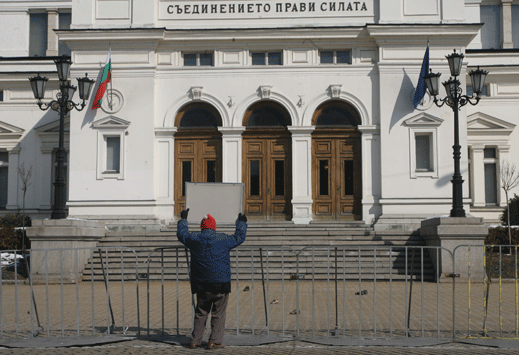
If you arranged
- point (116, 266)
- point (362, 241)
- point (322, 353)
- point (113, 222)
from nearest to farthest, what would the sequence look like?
point (322, 353), point (116, 266), point (362, 241), point (113, 222)

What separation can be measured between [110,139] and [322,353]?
16.7 metres

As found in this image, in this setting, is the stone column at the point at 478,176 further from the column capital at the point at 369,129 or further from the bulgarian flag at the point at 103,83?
the bulgarian flag at the point at 103,83

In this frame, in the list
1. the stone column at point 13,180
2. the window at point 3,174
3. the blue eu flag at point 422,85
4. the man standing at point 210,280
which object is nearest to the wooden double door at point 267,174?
the blue eu flag at point 422,85

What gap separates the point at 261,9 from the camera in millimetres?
23453

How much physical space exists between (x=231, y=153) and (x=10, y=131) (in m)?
12.0

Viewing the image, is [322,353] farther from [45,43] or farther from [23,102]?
[45,43]

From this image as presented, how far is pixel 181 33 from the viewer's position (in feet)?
75.5

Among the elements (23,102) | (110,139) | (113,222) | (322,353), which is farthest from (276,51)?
(322,353)

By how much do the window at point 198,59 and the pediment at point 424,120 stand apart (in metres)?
7.57

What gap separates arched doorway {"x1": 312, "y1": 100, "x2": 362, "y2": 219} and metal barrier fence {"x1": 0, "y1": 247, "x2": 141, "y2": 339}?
306 inches

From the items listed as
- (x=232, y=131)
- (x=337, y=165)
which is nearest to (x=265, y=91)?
(x=232, y=131)

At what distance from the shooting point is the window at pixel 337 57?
2333 cm

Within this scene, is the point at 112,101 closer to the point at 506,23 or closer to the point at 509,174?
the point at 509,174

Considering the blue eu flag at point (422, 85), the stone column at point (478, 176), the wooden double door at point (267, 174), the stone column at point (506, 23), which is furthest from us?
the stone column at point (506, 23)
